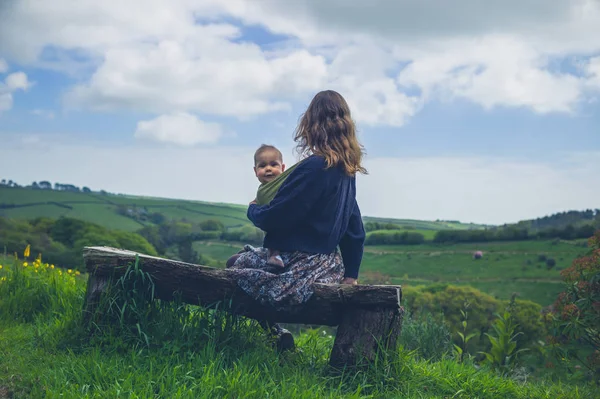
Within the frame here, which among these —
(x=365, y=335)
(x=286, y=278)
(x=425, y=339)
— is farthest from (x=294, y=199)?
(x=425, y=339)

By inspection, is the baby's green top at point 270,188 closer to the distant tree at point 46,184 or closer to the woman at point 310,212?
the woman at point 310,212

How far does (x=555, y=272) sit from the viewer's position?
2235 inches

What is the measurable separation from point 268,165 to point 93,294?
2141 millimetres

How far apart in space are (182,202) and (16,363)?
80282 mm

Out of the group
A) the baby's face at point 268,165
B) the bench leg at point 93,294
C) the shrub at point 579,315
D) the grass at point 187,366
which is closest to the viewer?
the grass at point 187,366

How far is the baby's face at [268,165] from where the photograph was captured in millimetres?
5648

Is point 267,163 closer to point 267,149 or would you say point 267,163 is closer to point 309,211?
point 267,149

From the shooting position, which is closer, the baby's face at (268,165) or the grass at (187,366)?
the grass at (187,366)

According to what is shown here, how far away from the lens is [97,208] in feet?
226

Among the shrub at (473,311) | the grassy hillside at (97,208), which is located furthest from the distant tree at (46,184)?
the shrub at (473,311)

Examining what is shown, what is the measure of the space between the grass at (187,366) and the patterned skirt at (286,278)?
409 mm

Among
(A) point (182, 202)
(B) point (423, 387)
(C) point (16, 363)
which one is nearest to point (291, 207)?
(B) point (423, 387)

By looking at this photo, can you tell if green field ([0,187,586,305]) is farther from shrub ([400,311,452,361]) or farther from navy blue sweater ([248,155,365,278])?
navy blue sweater ([248,155,365,278])

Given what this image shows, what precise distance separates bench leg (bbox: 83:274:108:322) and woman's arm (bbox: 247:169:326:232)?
1688 mm
